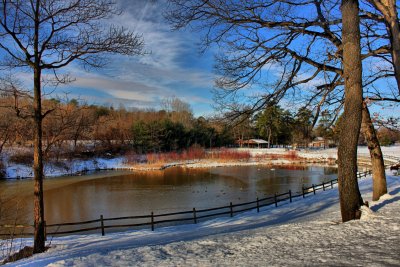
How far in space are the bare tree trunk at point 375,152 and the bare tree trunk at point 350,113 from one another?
11.5 feet

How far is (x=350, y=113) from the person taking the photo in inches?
276

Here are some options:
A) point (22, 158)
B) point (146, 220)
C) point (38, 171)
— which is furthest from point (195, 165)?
point (38, 171)

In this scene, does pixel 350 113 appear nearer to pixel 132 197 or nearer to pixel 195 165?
pixel 132 197

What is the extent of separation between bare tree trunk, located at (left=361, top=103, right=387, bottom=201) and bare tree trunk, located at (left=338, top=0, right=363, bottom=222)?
3491mm

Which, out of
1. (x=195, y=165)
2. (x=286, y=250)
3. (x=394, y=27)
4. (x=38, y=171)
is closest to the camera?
(x=286, y=250)

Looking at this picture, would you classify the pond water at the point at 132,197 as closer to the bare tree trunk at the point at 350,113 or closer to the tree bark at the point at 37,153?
the tree bark at the point at 37,153

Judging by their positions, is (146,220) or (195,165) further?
(195,165)

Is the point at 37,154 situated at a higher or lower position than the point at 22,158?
higher

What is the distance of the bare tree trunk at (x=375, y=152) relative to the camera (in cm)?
1030

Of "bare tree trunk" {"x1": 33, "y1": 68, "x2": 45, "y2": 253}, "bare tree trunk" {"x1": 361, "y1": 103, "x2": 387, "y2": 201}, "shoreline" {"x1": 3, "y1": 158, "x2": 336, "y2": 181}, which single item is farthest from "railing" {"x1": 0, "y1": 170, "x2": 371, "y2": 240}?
"shoreline" {"x1": 3, "y1": 158, "x2": 336, "y2": 181}

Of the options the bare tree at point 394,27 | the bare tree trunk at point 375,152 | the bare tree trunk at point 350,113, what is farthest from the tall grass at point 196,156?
the bare tree at point 394,27

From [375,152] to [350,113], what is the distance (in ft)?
15.3

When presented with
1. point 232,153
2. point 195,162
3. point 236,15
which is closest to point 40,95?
point 236,15

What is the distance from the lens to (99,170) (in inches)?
1811
